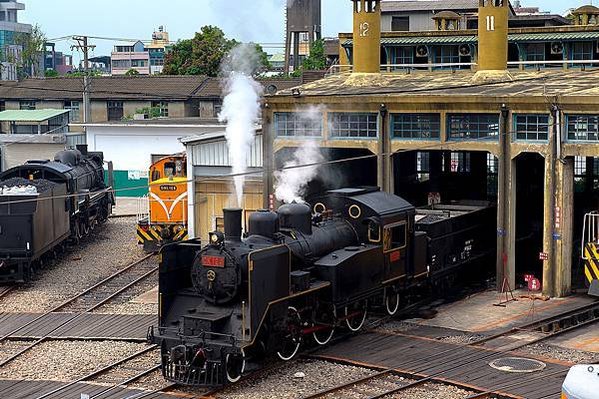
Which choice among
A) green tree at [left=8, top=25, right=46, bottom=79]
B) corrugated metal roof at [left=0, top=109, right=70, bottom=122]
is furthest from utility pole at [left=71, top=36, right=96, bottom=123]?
green tree at [left=8, top=25, right=46, bottom=79]

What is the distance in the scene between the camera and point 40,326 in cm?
2011

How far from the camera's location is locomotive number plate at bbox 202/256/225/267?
15.9 m

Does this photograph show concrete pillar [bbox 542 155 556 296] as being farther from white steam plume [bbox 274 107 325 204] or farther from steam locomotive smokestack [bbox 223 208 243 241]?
steam locomotive smokestack [bbox 223 208 243 241]

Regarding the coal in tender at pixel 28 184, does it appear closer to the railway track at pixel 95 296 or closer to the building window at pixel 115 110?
the railway track at pixel 95 296

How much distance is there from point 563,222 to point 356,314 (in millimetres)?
6261

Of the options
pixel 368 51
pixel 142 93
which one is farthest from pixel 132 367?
pixel 142 93

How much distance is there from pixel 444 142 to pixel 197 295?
9229mm

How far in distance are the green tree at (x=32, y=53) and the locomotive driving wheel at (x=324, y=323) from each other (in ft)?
278

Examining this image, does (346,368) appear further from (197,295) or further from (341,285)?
(197,295)

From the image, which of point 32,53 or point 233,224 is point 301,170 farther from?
point 32,53

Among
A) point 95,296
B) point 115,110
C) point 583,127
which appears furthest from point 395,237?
point 115,110

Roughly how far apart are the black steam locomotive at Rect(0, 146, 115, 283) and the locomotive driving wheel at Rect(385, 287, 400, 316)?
21.1 ft

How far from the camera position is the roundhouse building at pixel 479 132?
21.9 m

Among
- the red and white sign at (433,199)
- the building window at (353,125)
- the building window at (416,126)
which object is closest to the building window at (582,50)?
the red and white sign at (433,199)
